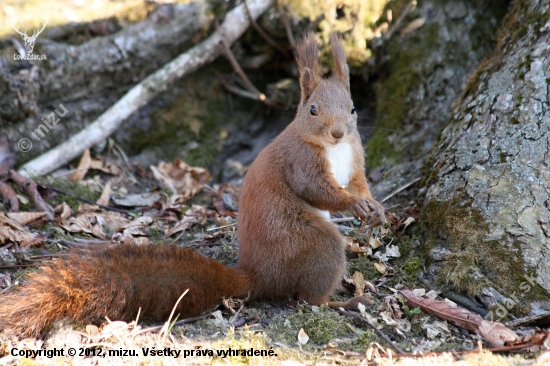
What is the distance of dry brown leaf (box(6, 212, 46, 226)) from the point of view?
3814mm

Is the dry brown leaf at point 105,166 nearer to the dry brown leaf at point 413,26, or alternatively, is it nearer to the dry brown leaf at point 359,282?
the dry brown leaf at point 359,282

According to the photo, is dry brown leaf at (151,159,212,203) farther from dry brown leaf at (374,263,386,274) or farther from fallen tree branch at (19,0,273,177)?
dry brown leaf at (374,263,386,274)

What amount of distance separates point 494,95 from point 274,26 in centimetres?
258

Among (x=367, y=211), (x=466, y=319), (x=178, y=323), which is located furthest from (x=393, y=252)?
(x=178, y=323)

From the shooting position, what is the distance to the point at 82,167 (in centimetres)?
493

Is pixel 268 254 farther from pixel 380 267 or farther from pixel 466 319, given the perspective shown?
pixel 466 319

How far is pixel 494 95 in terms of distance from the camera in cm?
360

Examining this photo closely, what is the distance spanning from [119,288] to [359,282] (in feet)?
4.74

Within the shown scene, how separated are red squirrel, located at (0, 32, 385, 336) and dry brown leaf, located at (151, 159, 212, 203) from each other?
172 cm

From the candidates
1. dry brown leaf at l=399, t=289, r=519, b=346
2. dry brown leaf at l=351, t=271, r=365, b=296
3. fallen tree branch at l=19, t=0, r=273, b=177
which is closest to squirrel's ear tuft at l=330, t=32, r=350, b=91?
dry brown leaf at l=351, t=271, r=365, b=296

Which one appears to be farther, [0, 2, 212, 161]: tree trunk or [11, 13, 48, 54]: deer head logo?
[11, 13, 48, 54]: deer head logo

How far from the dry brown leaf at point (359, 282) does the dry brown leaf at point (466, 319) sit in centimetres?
24

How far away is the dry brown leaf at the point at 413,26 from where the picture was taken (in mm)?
5008

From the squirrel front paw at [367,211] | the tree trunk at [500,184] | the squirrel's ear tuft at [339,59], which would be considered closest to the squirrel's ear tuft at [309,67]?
the squirrel's ear tuft at [339,59]
